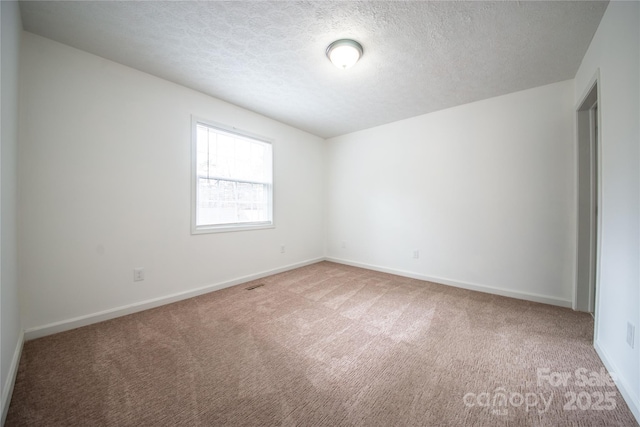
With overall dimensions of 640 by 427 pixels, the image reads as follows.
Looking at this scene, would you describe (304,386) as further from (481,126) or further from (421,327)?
(481,126)

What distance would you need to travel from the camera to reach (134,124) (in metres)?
2.45

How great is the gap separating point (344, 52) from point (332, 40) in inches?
5.5

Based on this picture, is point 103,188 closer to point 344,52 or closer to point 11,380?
point 11,380

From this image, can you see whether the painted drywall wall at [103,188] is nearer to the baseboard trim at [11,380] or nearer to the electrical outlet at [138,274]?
the electrical outlet at [138,274]

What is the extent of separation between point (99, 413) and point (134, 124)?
2.49 meters

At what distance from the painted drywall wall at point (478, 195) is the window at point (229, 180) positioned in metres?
1.76

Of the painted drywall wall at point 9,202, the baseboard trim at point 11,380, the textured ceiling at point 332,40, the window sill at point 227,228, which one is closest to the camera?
the baseboard trim at point 11,380

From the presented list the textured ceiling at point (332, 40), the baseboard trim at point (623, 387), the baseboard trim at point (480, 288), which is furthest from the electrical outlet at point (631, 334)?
the textured ceiling at point (332, 40)

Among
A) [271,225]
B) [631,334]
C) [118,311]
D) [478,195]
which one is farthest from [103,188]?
[478,195]

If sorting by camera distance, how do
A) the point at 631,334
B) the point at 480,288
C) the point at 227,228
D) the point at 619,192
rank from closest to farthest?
1. the point at 631,334
2. the point at 619,192
3. the point at 480,288
4. the point at 227,228

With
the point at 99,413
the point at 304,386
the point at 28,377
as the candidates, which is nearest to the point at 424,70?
the point at 304,386

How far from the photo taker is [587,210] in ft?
7.98

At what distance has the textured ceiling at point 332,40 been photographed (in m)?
1.70

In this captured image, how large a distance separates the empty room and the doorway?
0.02 metres
